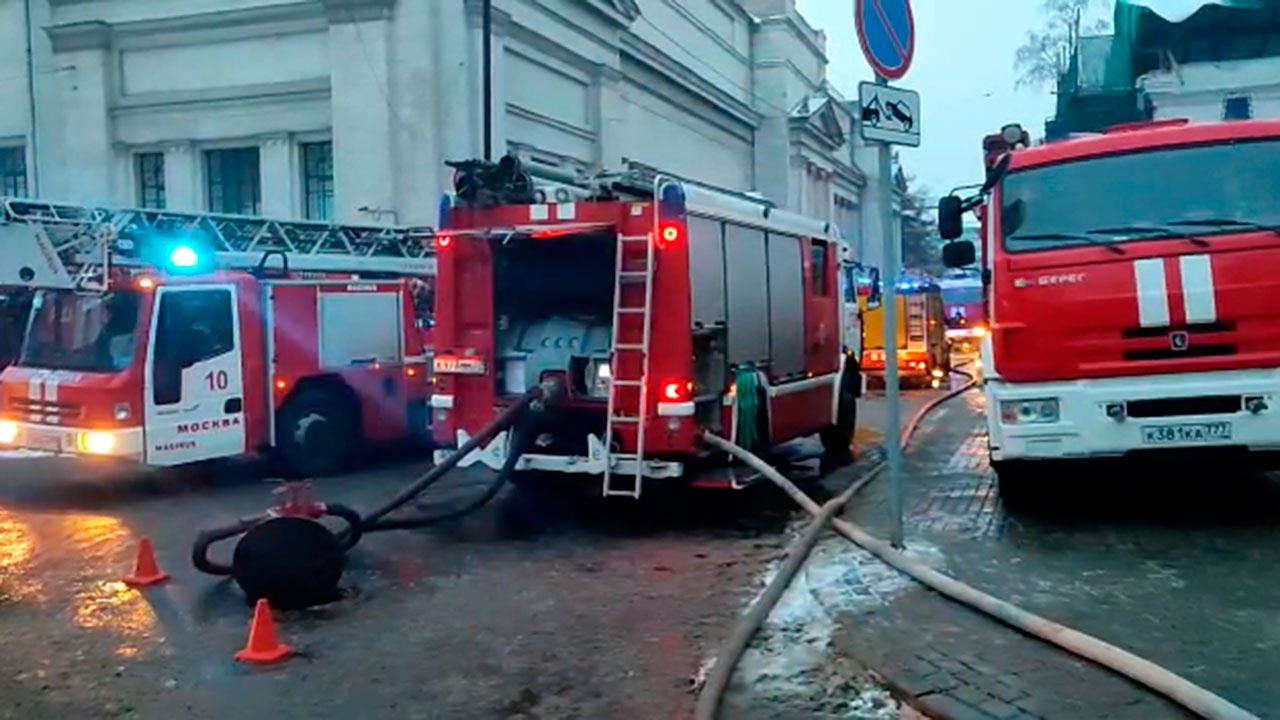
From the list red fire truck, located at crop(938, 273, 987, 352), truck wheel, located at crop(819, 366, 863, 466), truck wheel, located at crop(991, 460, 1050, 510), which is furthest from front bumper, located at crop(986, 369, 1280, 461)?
red fire truck, located at crop(938, 273, 987, 352)

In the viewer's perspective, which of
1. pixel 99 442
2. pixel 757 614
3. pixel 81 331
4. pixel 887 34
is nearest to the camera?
pixel 757 614

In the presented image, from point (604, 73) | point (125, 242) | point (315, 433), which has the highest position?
point (604, 73)

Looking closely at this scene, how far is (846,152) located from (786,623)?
7770cm

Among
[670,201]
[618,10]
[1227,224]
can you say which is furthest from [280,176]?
[1227,224]

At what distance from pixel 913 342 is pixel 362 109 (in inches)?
555

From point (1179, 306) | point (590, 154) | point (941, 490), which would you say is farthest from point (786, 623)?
point (590, 154)

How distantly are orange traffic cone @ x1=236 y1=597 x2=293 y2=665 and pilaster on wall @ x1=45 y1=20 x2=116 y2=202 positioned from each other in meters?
30.1

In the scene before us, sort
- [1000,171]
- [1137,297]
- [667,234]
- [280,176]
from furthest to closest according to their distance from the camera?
[280,176], [667,234], [1000,171], [1137,297]

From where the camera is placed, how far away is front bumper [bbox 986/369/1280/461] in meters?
8.27

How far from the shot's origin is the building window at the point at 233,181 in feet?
110

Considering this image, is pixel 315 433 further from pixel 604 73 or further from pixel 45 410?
pixel 604 73

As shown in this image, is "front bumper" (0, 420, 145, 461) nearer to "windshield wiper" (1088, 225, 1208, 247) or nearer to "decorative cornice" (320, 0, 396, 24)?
"windshield wiper" (1088, 225, 1208, 247)

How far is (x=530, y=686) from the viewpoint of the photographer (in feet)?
19.5

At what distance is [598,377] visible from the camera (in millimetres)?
10531
